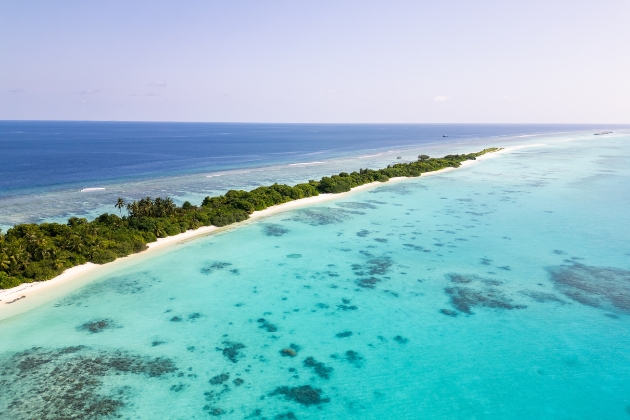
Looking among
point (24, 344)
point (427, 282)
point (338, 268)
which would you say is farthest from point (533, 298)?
point (24, 344)

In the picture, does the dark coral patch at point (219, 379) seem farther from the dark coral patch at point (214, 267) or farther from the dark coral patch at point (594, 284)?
the dark coral patch at point (594, 284)

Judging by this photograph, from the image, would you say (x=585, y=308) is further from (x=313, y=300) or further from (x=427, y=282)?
(x=313, y=300)

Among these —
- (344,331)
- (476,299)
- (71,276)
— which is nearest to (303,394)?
(344,331)

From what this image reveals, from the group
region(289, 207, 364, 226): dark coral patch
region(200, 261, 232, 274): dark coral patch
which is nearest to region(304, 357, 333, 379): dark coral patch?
region(200, 261, 232, 274): dark coral patch

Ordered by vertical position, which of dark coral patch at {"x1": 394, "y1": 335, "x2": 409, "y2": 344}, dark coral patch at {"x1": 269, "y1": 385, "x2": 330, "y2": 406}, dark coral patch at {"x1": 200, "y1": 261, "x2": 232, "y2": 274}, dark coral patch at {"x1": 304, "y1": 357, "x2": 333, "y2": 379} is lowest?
dark coral patch at {"x1": 269, "y1": 385, "x2": 330, "y2": 406}

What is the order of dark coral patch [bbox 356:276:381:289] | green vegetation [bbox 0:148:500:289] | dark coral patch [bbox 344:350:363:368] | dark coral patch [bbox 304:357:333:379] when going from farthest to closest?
dark coral patch [bbox 356:276:381:289] → green vegetation [bbox 0:148:500:289] → dark coral patch [bbox 344:350:363:368] → dark coral patch [bbox 304:357:333:379]

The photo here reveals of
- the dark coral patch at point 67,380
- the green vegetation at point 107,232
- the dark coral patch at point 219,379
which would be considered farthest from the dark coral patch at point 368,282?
the green vegetation at point 107,232

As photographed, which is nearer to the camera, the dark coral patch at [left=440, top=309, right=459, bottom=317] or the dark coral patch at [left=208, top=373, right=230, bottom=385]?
the dark coral patch at [left=208, top=373, right=230, bottom=385]

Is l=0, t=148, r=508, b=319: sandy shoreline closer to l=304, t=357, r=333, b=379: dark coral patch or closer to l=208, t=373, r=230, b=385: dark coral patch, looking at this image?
l=208, t=373, r=230, b=385: dark coral patch

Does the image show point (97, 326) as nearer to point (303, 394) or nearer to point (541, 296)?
point (303, 394)
